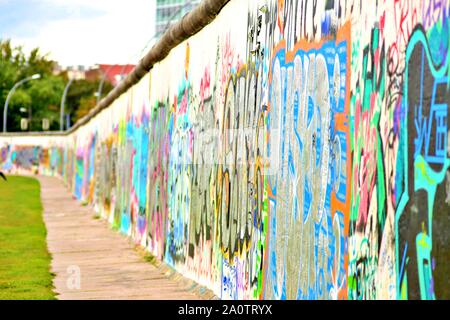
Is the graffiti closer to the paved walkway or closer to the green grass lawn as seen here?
the paved walkway

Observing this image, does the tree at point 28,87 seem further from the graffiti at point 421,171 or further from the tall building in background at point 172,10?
the graffiti at point 421,171

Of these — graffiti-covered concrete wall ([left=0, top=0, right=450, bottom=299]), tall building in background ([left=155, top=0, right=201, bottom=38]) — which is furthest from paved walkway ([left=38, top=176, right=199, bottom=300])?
tall building in background ([left=155, top=0, right=201, bottom=38])

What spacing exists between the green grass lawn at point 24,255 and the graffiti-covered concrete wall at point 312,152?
1.70m

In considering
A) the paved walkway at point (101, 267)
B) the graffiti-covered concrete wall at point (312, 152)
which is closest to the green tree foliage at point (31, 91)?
the paved walkway at point (101, 267)

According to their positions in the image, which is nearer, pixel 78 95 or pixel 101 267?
pixel 101 267

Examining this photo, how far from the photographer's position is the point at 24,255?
16078 mm

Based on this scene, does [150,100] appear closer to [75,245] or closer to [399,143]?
[75,245]

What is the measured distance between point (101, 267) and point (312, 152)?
25.0ft

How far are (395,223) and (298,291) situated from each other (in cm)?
222

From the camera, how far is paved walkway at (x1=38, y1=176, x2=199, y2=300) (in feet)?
37.7

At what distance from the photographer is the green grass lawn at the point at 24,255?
462 inches

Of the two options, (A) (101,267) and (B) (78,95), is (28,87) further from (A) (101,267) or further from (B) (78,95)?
(A) (101,267)

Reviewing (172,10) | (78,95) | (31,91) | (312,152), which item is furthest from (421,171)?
(78,95)

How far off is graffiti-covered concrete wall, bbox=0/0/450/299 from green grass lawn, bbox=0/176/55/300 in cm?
170
